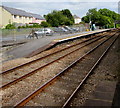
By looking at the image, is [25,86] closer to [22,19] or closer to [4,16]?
[4,16]

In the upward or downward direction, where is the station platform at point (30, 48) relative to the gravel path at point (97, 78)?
upward

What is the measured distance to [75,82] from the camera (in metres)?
6.89

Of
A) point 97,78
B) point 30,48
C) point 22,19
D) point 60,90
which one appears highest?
point 22,19

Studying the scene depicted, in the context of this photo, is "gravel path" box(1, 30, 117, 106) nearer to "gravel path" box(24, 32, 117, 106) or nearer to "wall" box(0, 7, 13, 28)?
"gravel path" box(24, 32, 117, 106)

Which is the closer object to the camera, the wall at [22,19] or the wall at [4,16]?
the wall at [4,16]

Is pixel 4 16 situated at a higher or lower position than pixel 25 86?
higher

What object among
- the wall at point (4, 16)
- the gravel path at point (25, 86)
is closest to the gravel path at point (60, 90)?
the gravel path at point (25, 86)

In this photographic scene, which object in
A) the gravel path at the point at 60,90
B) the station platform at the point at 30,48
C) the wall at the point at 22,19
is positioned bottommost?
the gravel path at the point at 60,90

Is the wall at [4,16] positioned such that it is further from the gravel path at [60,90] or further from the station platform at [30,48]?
the gravel path at [60,90]

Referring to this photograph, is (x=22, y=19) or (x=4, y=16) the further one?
(x=22, y=19)

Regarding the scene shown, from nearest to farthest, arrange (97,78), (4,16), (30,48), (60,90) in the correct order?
(60,90) < (97,78) < (30,48) < (4,16)

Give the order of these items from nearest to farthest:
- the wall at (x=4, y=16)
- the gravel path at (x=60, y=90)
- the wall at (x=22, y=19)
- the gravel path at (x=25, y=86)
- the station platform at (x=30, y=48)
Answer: the gravel path at (x=60, y=90), the gravel path at (x=25, y=86), the station platform at (x=30, y=48), the wall at (x=4, y=16), the wall at (x=22, y=19)

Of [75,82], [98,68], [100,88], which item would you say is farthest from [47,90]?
[98,68]

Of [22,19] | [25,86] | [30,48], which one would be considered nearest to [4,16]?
[22,19]
